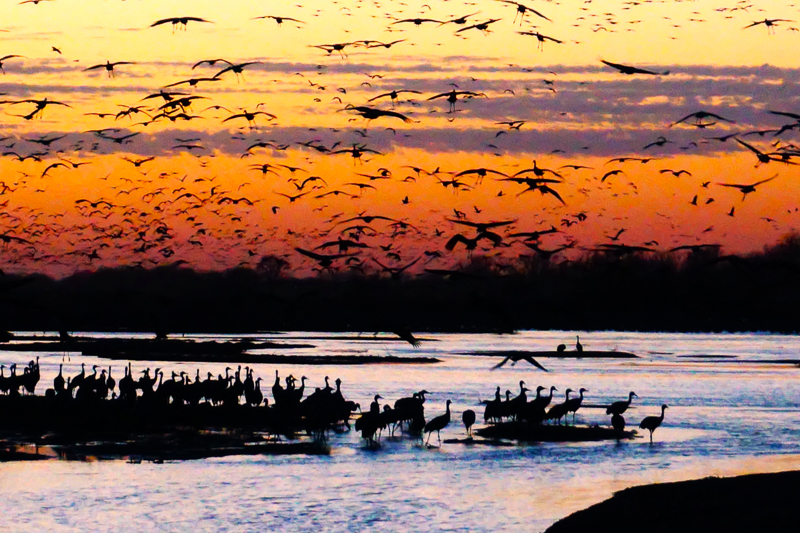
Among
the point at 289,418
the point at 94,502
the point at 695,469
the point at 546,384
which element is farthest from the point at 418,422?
the point at 546,384

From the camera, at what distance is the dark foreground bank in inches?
706

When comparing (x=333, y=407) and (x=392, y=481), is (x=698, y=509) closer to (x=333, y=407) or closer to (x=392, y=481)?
(x=392, y=481)

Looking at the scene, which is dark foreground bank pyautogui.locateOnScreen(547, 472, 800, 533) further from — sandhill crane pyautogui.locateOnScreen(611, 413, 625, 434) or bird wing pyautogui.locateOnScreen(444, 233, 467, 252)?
sandhill crane pyautogui.locateOnScreen(611, 413, 625, 434)

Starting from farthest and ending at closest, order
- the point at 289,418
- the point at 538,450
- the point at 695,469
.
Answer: the point at 289,418 → the point at 538,450 → the point at 695,469

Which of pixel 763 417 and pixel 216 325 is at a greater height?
pixel 216 325

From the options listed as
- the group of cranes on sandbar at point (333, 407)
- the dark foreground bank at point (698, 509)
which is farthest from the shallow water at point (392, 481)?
the dark foreground bank at point (698, 509)

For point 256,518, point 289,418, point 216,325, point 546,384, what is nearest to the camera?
point 256,518

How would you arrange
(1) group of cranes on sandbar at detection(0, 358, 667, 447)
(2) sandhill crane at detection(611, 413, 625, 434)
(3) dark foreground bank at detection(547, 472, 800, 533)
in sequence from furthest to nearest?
(2) sandhill crane at detection(611, 413, 625, 434) < (1) group of cranes on sandbar at detection(0, 358, 667, 447) < (3) dark foreground bank at detection(547, 472, 800, 533)

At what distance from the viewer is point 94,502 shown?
68.3 feet

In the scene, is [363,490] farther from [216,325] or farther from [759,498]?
[216,325]

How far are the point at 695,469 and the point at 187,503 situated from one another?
11219 mm

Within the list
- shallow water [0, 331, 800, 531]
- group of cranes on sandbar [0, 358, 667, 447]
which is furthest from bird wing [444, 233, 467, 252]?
group of cranes on sandbar [0, 358, 667, 447]

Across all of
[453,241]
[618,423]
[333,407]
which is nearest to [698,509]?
[453,241]

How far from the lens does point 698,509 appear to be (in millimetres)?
19219
